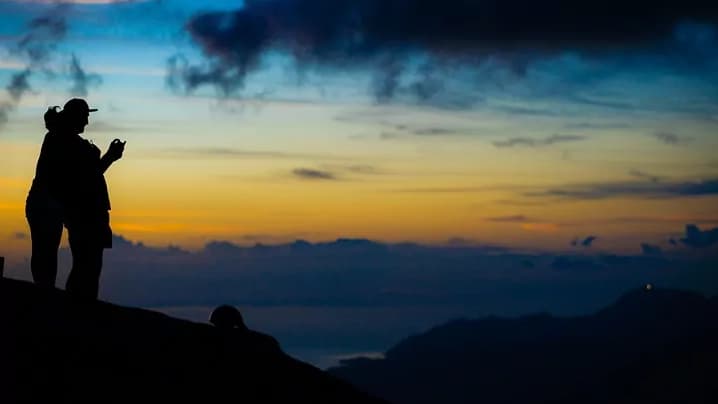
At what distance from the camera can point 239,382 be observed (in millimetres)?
21250

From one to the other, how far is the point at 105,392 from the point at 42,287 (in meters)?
3.24

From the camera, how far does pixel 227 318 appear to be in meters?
23.9

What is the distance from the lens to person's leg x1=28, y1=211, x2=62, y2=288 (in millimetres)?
20625

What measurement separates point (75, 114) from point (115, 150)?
84cm

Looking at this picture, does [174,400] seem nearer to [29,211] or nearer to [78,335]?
[78,335]

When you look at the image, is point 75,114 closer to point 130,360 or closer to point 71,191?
point 71,191

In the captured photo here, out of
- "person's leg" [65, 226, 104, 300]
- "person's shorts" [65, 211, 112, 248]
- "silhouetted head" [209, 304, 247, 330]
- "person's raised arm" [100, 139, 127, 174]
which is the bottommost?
"silhouetted head" [209, 304, 247, 330]

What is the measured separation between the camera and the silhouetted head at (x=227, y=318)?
78.5ft

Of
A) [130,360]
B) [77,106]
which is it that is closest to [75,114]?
[77,106]

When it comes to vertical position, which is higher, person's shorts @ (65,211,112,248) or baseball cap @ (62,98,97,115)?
baseball cap @ (62,98,97,115)

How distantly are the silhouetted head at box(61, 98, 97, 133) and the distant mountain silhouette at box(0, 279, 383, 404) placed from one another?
2.95 metres

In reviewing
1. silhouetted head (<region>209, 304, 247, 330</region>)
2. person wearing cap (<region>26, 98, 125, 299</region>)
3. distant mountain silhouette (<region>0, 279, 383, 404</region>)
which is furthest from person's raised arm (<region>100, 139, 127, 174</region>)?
silhouetted head (<region>209, 304, 247, 330</region>)

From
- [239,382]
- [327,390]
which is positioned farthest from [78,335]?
[327,390]

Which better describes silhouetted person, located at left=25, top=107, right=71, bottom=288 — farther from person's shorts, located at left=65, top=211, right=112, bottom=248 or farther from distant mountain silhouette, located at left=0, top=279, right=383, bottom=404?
distant mountain silhouette, located at left=0, top=279, right=383, bottom=404
